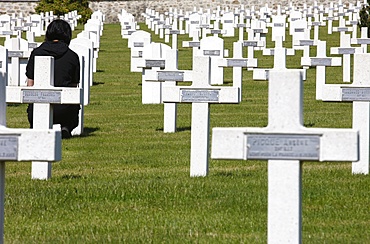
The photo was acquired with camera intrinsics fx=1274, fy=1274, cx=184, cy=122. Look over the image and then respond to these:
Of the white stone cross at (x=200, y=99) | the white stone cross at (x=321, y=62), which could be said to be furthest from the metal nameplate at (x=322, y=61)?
the white stone cross at (x=200, y=99)

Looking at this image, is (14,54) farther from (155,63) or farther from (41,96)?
(41,96)

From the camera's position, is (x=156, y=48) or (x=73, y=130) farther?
(x=156, y=48)

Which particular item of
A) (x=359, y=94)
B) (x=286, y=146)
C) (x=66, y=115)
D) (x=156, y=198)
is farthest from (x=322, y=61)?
(x=286, y=146)

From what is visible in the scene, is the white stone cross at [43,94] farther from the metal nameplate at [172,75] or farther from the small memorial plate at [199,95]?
the metal nameplate at [172,75]

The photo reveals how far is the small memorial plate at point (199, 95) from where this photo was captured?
9492 mm

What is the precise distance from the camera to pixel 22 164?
11.0 metres

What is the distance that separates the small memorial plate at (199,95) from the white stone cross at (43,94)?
105 centimetres

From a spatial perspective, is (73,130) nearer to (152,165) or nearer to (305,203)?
(152,165)

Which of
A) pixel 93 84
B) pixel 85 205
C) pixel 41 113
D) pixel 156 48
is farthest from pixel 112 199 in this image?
pixel 93 84

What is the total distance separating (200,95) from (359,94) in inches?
47.5

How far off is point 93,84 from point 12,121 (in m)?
7.00

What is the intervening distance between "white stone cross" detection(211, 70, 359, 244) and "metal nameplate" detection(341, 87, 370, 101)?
3.63m

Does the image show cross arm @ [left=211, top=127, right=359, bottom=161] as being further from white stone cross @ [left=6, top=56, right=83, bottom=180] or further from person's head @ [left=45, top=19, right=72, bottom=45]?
person's head @ [left=45, top=19, right=72, bottom=45]

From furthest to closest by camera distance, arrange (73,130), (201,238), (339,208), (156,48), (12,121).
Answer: (156,48) → (12,121) → (73,130) → (339,208) → (201,238)
